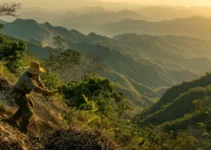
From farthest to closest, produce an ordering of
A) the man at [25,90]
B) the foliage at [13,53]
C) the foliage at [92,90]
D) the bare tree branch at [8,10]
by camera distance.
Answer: the foliage at [92,90]
the bare tree branch at [8,10]
the foliage at [13,53]
the man at [25,90]

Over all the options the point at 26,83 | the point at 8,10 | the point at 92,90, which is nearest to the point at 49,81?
the point at 92,90

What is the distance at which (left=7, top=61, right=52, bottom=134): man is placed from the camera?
22.6ft

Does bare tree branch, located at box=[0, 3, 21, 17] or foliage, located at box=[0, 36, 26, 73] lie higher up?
bare tree branch, located at box=[0, 3, 21, 17]

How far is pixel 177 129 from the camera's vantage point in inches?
1969

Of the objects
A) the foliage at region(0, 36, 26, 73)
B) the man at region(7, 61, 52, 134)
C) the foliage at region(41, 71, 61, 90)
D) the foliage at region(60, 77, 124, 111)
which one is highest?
the man at region(7, 61, 52, 134)

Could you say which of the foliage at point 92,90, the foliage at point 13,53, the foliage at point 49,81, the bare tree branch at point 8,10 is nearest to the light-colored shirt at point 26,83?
the foliage at point 49,81

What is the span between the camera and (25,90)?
702cm

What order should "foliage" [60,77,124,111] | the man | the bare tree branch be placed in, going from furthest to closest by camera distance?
"foliage" [60,77,124,111], the bare tree branch, the man

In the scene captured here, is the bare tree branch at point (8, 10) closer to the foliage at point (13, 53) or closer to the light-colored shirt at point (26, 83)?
the foliage at point (13, 53)

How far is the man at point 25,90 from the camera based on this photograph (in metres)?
6.88

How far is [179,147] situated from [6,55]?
17999mm

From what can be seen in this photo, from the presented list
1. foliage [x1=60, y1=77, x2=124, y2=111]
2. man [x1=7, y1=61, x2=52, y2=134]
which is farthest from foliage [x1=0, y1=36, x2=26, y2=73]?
man [x1=7, y1=61, x2=52, y2=134]

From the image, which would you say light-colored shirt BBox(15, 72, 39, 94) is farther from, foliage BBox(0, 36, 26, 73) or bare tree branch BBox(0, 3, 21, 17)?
bare tree branch BBox(0, 3, 21, 17)

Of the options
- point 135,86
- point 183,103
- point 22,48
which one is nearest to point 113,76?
point 135,86
